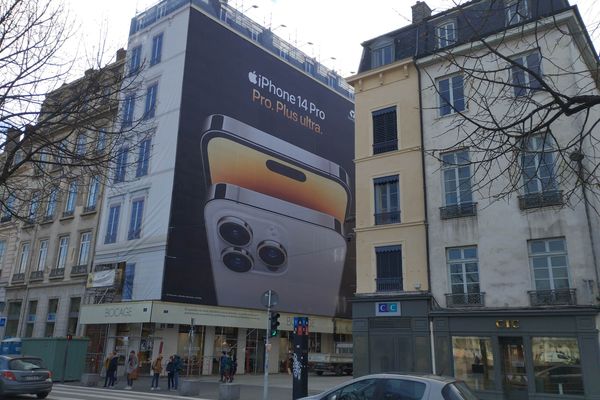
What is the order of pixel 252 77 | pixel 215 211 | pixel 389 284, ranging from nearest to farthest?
pixel 389 284 → pixel 215 211 → pixel 252 77

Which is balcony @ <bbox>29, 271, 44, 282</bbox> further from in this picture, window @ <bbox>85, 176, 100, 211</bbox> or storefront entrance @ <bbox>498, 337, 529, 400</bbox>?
storefront entrance @ <bbox>498, 337, 529, 400</bbox>

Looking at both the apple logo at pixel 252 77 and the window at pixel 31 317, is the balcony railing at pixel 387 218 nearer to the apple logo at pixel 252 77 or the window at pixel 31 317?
the apple logo at pixel 252 77

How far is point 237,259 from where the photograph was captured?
33.1 meters

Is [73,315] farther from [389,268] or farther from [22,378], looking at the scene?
[389,268]

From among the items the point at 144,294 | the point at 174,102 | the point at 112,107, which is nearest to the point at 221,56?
the point at 174,102

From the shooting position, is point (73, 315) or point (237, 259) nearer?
point (237, 259)

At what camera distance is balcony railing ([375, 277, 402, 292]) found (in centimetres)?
2100

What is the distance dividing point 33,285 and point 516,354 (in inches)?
1327

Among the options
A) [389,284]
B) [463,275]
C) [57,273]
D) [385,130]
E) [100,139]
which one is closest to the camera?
[100,139]

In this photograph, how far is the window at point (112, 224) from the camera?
109 ft

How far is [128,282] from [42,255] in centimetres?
1202

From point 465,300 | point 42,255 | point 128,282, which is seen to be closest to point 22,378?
point 128,282

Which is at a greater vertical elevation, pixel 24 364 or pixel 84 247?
pixel 84 247

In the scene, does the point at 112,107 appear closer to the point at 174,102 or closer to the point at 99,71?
the point at 99,71
